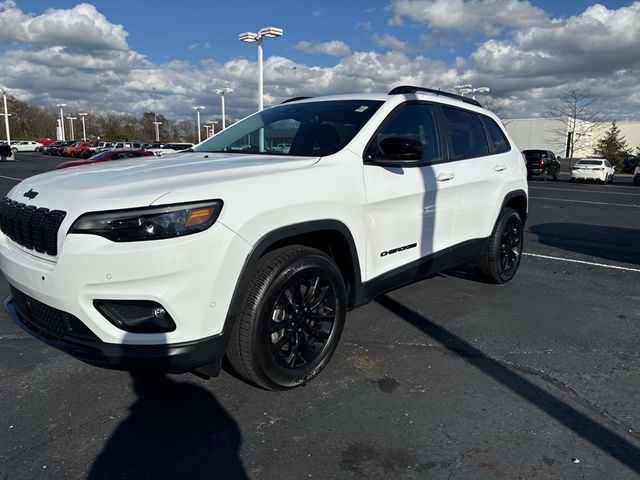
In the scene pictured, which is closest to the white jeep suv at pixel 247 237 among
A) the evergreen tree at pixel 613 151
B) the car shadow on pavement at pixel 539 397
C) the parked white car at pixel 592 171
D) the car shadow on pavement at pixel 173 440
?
the car shadow on pavement at pixel 173 440

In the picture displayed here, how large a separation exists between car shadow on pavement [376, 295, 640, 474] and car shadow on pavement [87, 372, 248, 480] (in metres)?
1.73

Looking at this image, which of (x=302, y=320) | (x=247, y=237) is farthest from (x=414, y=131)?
(x=247, y=237)

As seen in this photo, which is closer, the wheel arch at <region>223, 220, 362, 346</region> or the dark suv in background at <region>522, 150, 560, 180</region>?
the wheel arch at <region>223, 220, 362, 346</region>

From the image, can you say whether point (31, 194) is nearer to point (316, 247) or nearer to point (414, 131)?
point (316, 247)

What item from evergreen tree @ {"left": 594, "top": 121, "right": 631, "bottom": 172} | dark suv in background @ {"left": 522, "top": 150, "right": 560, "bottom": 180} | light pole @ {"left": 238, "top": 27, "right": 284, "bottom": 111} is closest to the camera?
light pole @ {"left": 238, "top": 27, "right": 284, "bottom": 111}

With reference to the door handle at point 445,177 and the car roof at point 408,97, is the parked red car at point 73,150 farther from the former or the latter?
the door handle at point 445,177

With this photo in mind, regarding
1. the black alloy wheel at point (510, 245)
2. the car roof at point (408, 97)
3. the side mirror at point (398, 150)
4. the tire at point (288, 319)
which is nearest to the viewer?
the tire at point (288, 319)

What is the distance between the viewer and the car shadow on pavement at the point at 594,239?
290 inches

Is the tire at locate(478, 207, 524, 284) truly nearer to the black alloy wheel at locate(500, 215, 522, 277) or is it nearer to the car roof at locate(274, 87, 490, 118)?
the black alloy wheel at locate(500, 215, 522, 277)

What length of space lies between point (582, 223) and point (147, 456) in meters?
10.5

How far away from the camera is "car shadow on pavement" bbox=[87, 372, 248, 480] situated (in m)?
2.36

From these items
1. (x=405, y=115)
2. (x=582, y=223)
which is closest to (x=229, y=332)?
(x=405, y=115)

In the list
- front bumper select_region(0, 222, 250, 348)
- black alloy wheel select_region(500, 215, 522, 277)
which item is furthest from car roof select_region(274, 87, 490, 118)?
front bumper select_region(0, 222, 250, 348)

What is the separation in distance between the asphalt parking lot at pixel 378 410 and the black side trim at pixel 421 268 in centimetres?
46
